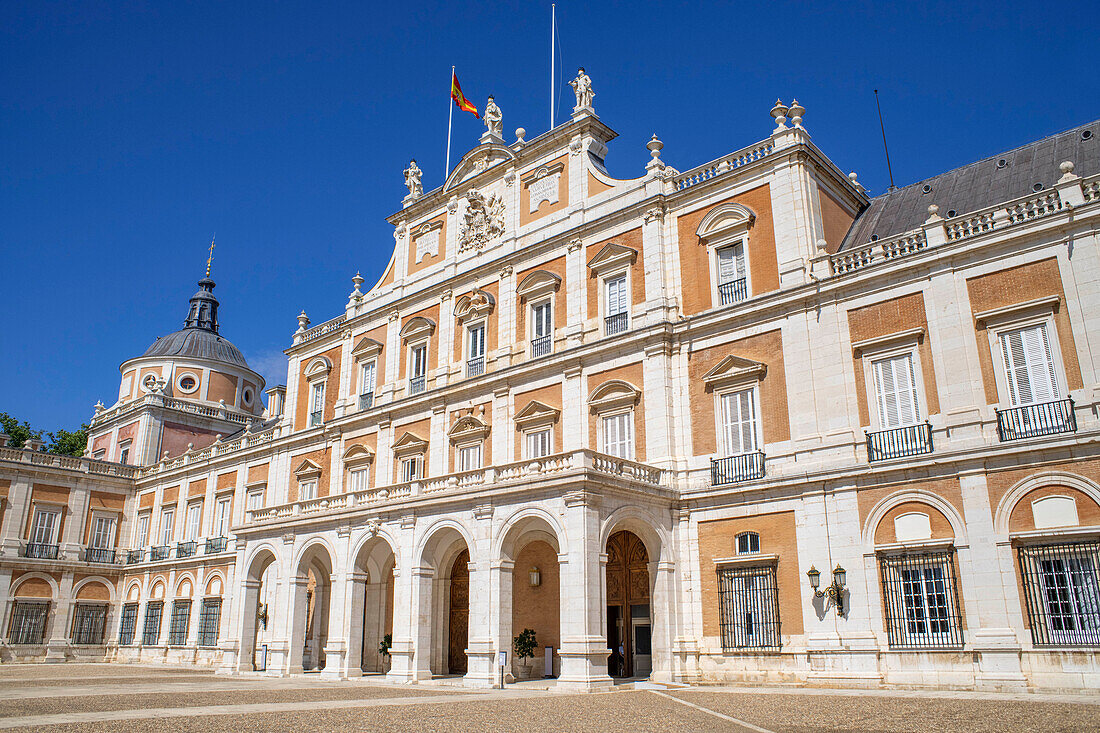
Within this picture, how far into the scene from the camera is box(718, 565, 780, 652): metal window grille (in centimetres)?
2156

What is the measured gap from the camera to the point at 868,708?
1531 centimetres

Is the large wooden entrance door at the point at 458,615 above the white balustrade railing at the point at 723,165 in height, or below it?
below

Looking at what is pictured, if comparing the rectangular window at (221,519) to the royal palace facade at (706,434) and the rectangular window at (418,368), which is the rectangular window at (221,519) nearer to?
the royal palace facade at (706,434)

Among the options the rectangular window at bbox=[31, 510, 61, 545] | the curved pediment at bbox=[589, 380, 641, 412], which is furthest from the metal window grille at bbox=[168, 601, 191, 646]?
the curved pediment at bbox=[589, 380, 641, 412]

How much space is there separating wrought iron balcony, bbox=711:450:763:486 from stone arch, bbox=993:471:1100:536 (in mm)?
5837

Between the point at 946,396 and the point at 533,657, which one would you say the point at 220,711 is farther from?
the point at 946,396

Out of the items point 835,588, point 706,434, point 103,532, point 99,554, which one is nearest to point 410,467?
point 706,434

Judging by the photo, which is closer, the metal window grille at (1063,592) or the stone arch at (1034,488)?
the metal window grille at (1063,592)

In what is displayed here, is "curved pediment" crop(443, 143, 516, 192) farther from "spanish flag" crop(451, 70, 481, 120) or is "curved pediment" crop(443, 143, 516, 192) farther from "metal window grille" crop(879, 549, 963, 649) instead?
"metal window grille" crop(879, 549, 963, 649)

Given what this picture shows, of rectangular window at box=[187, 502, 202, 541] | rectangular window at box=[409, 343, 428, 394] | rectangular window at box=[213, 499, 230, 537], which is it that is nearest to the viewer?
rectangular window at box=[409, 343, 428, 394]

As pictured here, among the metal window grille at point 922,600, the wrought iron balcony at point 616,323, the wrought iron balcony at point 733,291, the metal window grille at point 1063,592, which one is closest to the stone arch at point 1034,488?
the metal window grille at point 1063,592

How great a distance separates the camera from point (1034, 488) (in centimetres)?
1834

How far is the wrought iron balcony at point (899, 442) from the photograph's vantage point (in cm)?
2020

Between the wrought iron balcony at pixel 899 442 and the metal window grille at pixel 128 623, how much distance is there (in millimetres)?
38310
